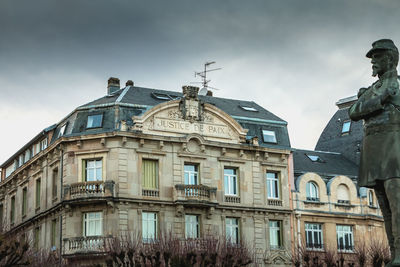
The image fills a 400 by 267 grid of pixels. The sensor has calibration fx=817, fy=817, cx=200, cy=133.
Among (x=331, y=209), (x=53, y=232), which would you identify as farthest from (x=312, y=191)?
(x=53, y=232)

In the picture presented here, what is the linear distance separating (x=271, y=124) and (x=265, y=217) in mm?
6212

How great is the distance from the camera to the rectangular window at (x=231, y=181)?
50906 mm

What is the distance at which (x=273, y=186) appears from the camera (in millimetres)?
52656

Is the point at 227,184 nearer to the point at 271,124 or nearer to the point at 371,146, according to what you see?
the point at 271,124

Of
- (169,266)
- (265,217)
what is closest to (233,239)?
(265,217)

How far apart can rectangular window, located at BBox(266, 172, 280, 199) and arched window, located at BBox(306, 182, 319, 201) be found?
2266mm

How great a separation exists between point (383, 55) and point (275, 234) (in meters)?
40.2

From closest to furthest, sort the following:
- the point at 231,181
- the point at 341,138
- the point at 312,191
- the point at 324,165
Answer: the point at 231,181 < the point at 312,191 < the point at 324,165 < the point at 341,138

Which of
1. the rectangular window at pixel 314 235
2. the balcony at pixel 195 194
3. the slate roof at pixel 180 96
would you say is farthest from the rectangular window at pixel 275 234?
the slate roof at pixel 180 96

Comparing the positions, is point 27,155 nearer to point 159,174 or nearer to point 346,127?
point 159,174

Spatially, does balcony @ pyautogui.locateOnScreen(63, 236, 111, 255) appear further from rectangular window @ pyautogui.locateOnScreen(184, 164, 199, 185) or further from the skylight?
the skylight

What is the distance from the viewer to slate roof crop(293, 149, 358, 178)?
55688 millimetres

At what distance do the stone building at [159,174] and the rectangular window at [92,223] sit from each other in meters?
0.06

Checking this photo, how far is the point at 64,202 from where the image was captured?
1860 inches
